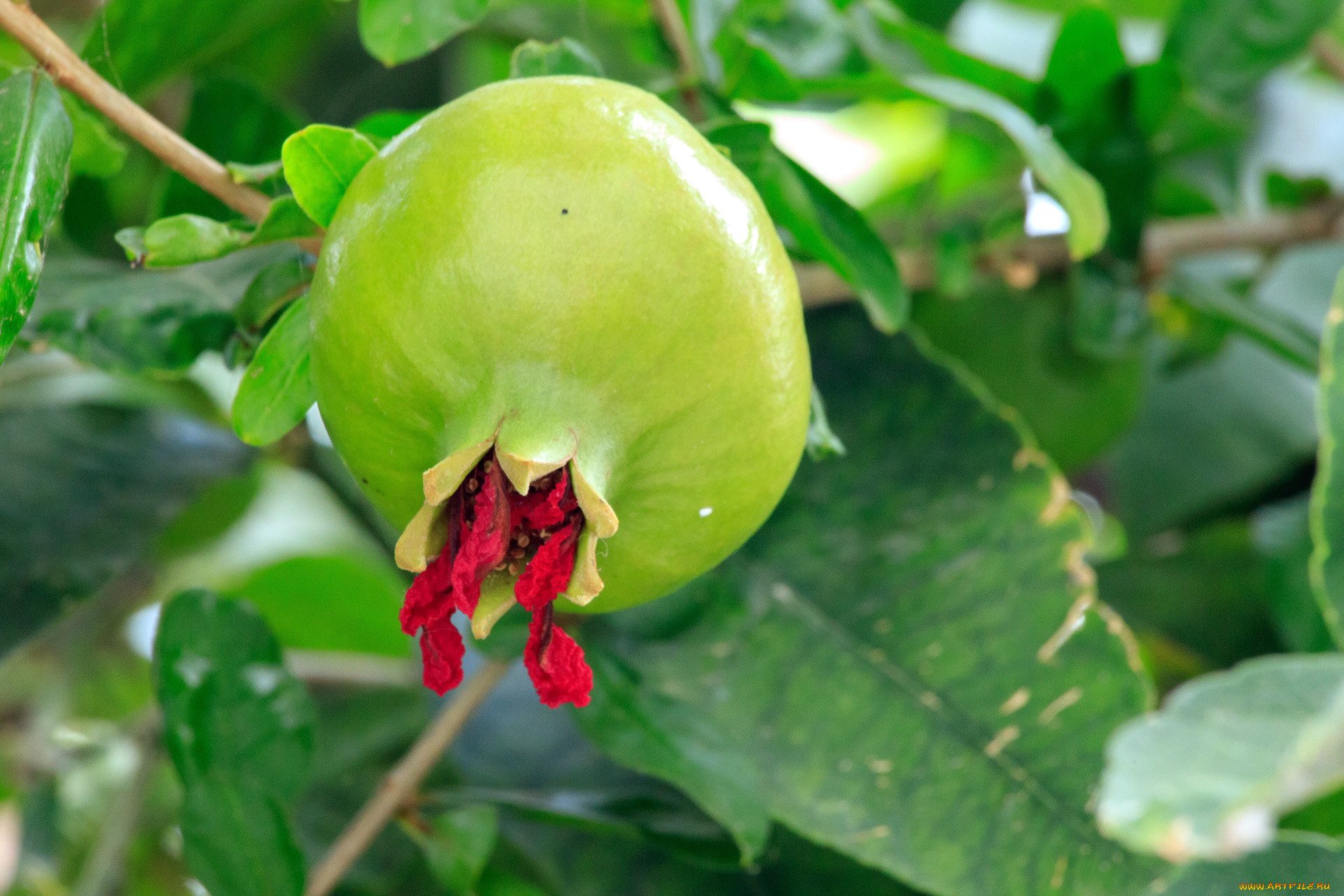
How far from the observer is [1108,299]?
2.76 ft

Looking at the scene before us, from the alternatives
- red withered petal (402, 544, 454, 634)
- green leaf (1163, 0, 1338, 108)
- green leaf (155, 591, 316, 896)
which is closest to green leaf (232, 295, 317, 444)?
red withered petal (402, 544, 454, 634)

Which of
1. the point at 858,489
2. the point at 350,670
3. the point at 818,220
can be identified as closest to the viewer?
the point at 818,220

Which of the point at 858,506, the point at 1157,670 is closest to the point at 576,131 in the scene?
the point at 858,506

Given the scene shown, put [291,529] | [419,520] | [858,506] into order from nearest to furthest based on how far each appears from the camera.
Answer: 1. [419,520]
2. [858,506]
3. [291,529]

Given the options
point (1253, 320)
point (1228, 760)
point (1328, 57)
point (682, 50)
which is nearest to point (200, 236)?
point (682, 50)

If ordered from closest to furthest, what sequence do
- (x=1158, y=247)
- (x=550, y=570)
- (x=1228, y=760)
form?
(x=1228, y=760) < (x=550, y=570) < (x=1158, y=247)

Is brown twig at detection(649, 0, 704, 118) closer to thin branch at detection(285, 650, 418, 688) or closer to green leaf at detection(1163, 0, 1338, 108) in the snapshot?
green leaf at detection(1163, 0, 1338, 108)

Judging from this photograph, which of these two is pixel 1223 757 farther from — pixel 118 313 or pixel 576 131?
pixel 118 313

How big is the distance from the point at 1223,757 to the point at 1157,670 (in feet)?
2.20

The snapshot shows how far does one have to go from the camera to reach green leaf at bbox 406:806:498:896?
2.08 feet

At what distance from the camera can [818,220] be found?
61cm

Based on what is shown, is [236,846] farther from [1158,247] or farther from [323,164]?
[1158,247]

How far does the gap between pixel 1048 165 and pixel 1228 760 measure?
38cm

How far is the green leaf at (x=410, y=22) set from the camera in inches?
21.5
